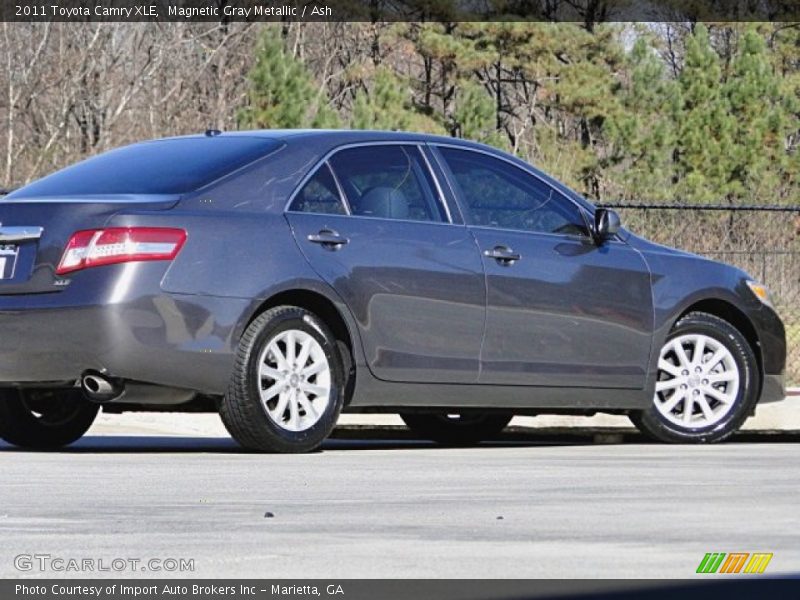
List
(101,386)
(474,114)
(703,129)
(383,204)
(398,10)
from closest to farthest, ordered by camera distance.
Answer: (101,386) → (383,204) → (703,129) → (474,114) → (398,10)

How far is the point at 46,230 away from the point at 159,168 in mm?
721

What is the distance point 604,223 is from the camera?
10359mm

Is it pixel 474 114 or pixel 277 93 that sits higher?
pixel 277 93

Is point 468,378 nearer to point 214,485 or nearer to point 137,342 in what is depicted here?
point 137,342

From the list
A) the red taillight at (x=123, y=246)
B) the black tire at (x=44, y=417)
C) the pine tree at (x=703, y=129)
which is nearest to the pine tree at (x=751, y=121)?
the pine tree at (x=703, y=129)

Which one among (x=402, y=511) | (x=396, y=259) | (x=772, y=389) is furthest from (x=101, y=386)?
(x=772, y=389)

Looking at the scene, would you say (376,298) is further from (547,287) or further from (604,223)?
(604,223)

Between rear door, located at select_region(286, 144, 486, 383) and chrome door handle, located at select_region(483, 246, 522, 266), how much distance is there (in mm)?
76

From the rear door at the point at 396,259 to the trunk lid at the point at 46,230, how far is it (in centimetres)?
77

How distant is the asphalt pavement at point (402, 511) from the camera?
5.04m

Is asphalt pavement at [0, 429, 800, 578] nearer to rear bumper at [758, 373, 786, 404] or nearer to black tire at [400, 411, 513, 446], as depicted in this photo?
rear bumper at [758, 373, 786, 404]

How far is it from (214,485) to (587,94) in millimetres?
47762

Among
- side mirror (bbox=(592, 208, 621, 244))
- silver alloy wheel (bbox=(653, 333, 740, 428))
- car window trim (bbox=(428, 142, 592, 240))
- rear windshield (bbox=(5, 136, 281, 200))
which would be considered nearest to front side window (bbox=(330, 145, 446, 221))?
car window trim (bbox=(428, 142, 592, 240))

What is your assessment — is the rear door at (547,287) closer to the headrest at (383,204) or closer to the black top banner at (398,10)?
the headrest at (383,204)
